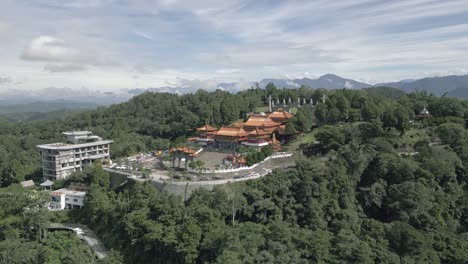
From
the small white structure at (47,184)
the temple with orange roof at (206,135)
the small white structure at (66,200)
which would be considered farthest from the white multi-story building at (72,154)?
the temple with orange roof at (206,135)

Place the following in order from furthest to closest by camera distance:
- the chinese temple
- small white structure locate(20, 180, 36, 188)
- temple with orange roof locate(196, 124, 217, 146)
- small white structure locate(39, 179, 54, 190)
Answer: the chinese temple
temple with orange roof locate(196, 124, 217, 146)
small white structure locate(20, 180, 36, 188)
small white structure locate(39, 179, 54, 190)

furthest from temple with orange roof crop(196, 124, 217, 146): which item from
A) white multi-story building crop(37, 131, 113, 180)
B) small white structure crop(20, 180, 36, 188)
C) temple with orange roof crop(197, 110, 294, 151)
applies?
small white structure crop(20, 180, 36, 188)

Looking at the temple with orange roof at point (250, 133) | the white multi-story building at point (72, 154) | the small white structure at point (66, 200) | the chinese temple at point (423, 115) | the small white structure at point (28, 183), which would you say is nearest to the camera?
the small white structure at point (66, 200)

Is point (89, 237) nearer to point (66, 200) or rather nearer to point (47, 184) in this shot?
point (66, 200)

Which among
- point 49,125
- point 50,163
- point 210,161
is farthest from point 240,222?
point 49,125

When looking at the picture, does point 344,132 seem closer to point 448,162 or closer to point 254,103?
→ point 448,162

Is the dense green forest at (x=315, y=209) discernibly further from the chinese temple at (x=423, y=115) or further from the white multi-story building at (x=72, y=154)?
the white multi-story building at (x=72, y=154)

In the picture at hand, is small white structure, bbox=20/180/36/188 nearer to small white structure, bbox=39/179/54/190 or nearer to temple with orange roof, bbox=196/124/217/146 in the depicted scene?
small white structure, bbox=39/179/54/190
